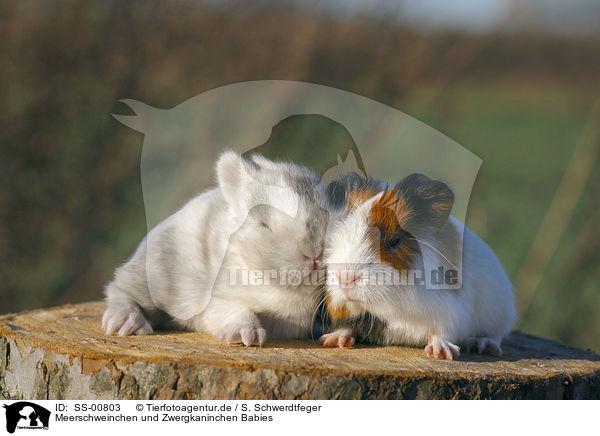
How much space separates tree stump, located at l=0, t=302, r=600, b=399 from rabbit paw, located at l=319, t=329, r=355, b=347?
0.06m

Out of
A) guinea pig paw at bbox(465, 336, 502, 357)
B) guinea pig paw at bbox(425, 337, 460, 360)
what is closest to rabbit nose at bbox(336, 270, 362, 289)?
guinea pig paw at bbox(425, 337, 460, 360)

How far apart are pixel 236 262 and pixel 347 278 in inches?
28.9

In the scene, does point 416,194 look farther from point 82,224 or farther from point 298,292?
point 82,224

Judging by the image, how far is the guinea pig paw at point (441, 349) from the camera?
3.48m

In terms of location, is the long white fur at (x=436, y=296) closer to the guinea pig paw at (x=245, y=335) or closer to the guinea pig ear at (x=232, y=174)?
the guinea pig paw at (x=245, y=335)

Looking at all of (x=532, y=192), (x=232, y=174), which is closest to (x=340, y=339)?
(x=232, y=174)

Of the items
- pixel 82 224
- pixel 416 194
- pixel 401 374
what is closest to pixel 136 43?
pixel 82 224

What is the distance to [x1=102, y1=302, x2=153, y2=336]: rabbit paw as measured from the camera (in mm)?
3844

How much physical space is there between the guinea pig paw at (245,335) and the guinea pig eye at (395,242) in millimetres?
852

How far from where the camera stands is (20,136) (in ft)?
25.3

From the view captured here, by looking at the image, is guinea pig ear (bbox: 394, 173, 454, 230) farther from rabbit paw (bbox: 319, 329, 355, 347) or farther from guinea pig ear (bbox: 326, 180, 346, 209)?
rabbit paw (bbox: 319, 329, 355, 347)

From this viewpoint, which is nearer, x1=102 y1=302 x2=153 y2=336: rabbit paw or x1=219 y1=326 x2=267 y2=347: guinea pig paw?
x1=219 y1=326 x2=267 y2=347: guinea pig paw

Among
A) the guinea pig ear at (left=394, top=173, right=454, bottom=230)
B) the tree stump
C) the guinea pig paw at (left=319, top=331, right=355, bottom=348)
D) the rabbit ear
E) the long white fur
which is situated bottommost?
the tree stump
